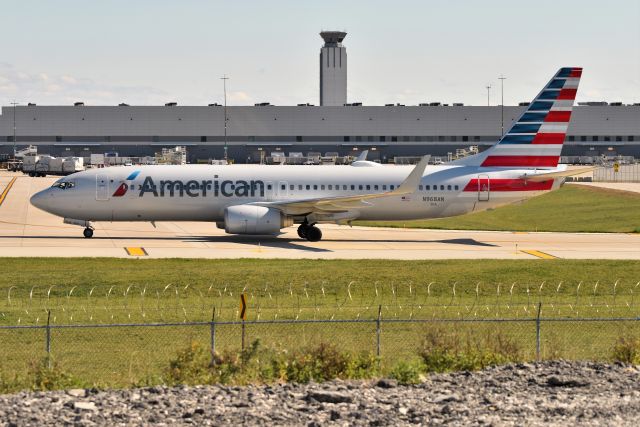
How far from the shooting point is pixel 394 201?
55.0 metres

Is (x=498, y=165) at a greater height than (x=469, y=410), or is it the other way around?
(x=498, y=165)

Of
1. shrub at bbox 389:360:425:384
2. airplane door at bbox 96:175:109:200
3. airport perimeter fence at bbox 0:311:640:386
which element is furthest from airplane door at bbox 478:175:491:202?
shrub at bbox 389:360:425:384

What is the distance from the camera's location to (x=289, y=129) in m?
170

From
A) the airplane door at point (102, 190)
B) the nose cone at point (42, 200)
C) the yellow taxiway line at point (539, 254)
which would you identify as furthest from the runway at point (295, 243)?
the airplane door at point (102, 190)

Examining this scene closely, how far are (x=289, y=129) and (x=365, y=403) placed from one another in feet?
497

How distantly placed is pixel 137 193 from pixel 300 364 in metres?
32.9

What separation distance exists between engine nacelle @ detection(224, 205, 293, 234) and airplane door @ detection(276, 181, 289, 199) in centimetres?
192

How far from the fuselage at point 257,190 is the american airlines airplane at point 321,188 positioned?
51 mm

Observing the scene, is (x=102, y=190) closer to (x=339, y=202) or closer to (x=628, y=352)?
(x=339, y=202)

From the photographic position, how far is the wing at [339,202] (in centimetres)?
5200

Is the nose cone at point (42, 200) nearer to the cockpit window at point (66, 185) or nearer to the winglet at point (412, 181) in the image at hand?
the cockpit window at point (66, 185)

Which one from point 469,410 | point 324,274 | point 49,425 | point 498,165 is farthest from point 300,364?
point 498,165

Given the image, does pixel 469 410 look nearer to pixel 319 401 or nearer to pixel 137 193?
pixel 319 401

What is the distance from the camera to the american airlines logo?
53656mm
